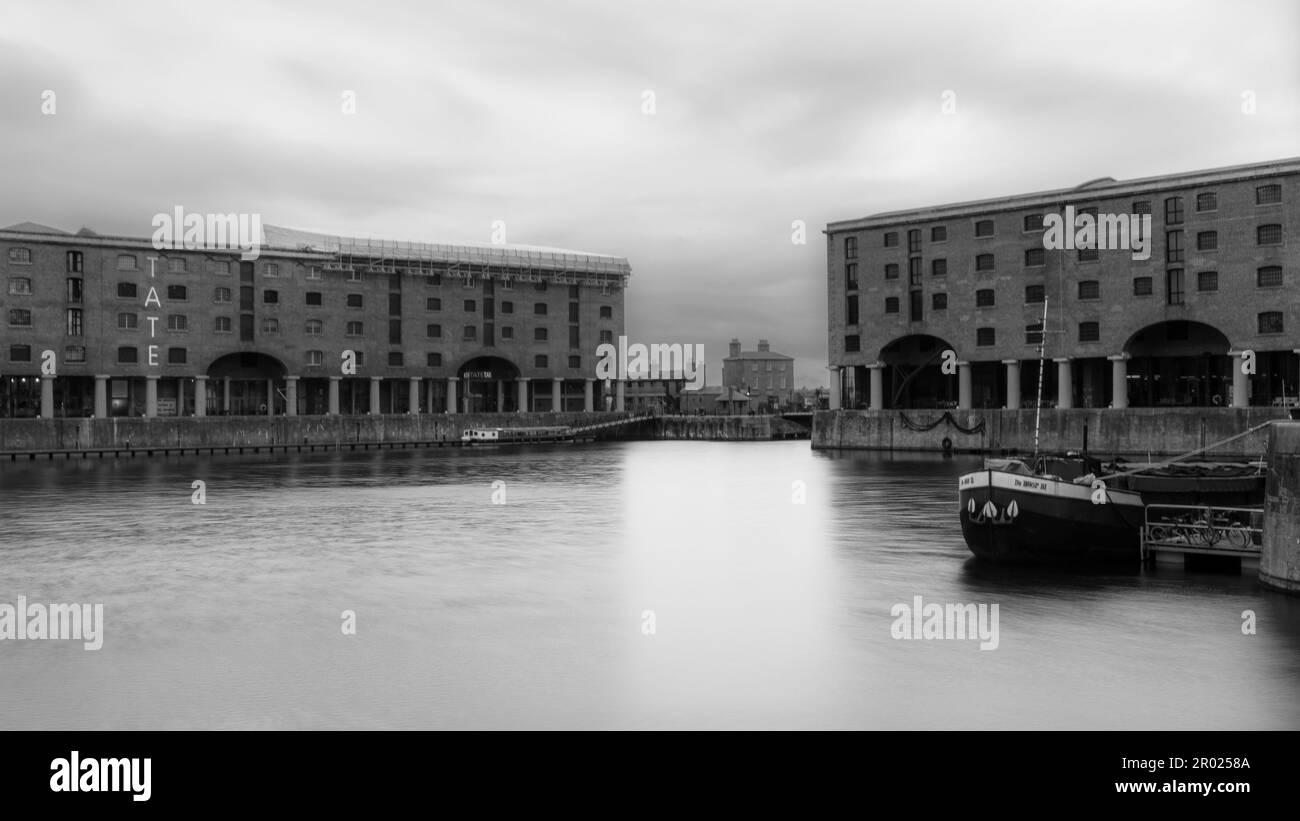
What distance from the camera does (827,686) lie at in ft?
59.3

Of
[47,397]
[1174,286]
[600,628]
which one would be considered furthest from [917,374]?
[47,397]

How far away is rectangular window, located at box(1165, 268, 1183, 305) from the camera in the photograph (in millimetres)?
76625

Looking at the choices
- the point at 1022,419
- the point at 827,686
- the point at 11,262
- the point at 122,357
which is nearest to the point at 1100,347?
the point at 1022,419

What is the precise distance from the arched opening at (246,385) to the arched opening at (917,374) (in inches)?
2287

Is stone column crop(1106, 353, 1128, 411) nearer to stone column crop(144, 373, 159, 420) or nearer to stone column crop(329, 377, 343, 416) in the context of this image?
stone column crop(329, 377, 343, 416)

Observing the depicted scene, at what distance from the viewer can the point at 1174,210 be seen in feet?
251

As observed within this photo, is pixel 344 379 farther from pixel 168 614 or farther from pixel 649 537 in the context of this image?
pixel 168 614

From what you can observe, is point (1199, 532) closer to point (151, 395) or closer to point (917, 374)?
point (917, 374)

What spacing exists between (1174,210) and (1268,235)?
615cm

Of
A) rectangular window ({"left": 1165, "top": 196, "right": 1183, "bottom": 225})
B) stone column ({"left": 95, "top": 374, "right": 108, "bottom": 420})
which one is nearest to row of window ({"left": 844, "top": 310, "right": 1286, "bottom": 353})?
rectangular window ({"left": 1165, "top": 196, "right": 1183, "bottom": 225})

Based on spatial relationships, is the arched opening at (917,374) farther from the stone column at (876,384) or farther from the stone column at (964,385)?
the stone column at (964,385)

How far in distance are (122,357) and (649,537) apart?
7903 centimetres

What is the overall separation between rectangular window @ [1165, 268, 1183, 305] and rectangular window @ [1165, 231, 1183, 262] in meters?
0.82
